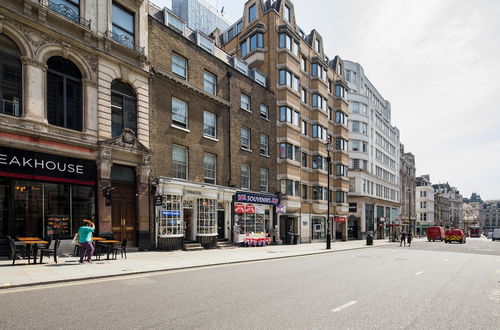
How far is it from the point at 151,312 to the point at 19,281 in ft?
15.8

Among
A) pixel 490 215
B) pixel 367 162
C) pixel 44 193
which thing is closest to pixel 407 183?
pixel 367 162

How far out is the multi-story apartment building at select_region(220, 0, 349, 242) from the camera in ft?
101

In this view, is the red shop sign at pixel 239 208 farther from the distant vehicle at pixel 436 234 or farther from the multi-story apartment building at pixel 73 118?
the distant vehicle at pixel 436 234

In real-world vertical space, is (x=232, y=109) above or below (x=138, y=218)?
above

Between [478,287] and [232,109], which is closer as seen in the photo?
[478,287]

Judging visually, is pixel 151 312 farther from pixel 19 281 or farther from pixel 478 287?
pixel 478 287

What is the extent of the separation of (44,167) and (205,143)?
10.6m

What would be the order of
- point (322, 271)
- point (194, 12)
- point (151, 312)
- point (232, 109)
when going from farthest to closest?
point (194, 12) < point (232, 109) < point (322, 271) < point (151, 312)

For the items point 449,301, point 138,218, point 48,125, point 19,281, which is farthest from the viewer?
point 138,218

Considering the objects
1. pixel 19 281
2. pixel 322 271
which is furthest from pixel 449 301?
pixel 19 281

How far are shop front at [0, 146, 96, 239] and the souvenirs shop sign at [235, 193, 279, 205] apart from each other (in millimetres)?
11064

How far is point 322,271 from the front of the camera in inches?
489

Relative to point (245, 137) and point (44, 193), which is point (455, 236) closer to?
point (245, 137)

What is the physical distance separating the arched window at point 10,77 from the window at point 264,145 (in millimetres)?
18537
